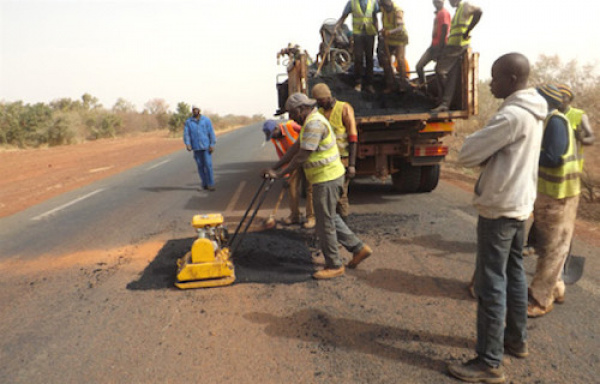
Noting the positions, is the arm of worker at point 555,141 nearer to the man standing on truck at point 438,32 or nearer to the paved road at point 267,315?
the paved road at point 267,315

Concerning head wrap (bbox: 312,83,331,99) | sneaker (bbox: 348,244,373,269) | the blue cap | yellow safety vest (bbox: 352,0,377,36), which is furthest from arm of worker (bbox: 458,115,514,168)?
yellow safety vest (bbox: 352,0,377,36)

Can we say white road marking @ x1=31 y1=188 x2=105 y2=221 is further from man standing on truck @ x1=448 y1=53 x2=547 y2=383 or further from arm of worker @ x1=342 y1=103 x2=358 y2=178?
man standing on truck @ x1=448 y1=53 x2=547 y2=383

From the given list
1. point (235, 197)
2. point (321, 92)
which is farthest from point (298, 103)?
point (235, 197)

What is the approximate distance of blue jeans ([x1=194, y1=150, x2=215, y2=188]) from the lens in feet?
29.6

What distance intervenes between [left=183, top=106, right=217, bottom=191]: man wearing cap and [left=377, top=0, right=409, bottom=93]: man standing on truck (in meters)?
4.13

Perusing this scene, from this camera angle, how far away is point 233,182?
10.0 metres

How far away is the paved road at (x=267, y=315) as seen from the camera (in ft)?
8.89

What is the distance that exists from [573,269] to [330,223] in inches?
91.4

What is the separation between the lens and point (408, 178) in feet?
24.0

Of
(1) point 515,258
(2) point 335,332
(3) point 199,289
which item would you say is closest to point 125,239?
(3) point 199,289

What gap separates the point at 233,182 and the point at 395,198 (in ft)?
14.3

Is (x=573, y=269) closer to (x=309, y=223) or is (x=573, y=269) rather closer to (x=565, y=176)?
(x=565, y=176)

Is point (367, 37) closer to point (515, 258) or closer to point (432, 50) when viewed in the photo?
point (432, 50)

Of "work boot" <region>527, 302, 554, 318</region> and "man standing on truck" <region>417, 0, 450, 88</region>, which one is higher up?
"man standing on truck" <region>417, 0, 450, 88</region>
